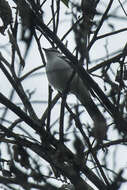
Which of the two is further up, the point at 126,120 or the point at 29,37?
the point at 29,37

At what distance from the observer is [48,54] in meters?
6.24

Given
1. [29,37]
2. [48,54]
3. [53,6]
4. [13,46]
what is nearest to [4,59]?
[13,46]

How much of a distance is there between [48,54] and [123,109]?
11.3ft

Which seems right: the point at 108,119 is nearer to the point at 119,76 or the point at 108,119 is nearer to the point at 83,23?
the point at 119,76

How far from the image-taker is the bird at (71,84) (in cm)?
256

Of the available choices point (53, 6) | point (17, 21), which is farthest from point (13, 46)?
point (53, 6)

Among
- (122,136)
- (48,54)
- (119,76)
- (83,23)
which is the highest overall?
(48,54)

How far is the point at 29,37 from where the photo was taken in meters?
1.60

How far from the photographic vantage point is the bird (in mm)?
2557

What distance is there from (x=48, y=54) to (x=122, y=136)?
376 cm

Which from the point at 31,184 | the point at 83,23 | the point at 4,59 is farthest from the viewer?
the point at 4,59

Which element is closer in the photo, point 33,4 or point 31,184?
point 31,184

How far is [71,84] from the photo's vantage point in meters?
4.02

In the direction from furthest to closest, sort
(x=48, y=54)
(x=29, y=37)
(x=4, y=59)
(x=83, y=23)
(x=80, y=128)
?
(x=48, y=54) < (x=4, y=59) < (x=80, y=128) < (x=83, y=23) < (x=29, y=37)
